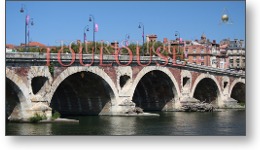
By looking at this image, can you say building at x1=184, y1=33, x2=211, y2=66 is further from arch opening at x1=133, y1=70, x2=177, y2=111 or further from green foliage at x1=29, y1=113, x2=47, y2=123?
green foliage at x1=29, y1=113, x2=47, y2=123

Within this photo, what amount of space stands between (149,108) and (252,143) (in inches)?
764

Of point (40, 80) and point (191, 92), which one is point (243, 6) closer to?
point (40, 80)

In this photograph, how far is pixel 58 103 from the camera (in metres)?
30.4

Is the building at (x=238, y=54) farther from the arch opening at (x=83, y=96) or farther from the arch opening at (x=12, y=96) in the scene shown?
the arch opening at (x=12, y=96)

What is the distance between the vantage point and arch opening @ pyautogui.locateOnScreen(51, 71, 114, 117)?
28.6 meters

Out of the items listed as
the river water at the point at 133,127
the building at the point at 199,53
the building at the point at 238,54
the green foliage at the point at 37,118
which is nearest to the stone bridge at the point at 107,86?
the green foliage at the point at 37,118

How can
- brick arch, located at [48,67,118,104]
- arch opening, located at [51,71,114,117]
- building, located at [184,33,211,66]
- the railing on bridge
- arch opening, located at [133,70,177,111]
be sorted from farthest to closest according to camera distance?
building, located at [184,33,211,66] → arch opening, located at [133,70,177,111] → arch opening, located at [51,71,114,117] → brick arch, located at [48,67,118,104] → the railing on bridge

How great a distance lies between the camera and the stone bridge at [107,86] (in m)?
23.1

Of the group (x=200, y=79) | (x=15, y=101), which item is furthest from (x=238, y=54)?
(x=15, y=101)

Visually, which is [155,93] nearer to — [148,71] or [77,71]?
[148,71]

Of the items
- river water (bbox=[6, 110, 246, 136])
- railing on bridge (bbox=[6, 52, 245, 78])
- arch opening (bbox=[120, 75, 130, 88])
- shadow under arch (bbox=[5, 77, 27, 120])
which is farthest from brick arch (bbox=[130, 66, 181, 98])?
shadow under arch (bbox=[5, 77, 27, 120])

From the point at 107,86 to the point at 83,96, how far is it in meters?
1.76

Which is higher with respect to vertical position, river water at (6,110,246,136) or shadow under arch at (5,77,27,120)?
shadow under arch at (5,77,27,120)

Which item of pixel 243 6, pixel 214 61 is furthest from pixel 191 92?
pixel 243 6
